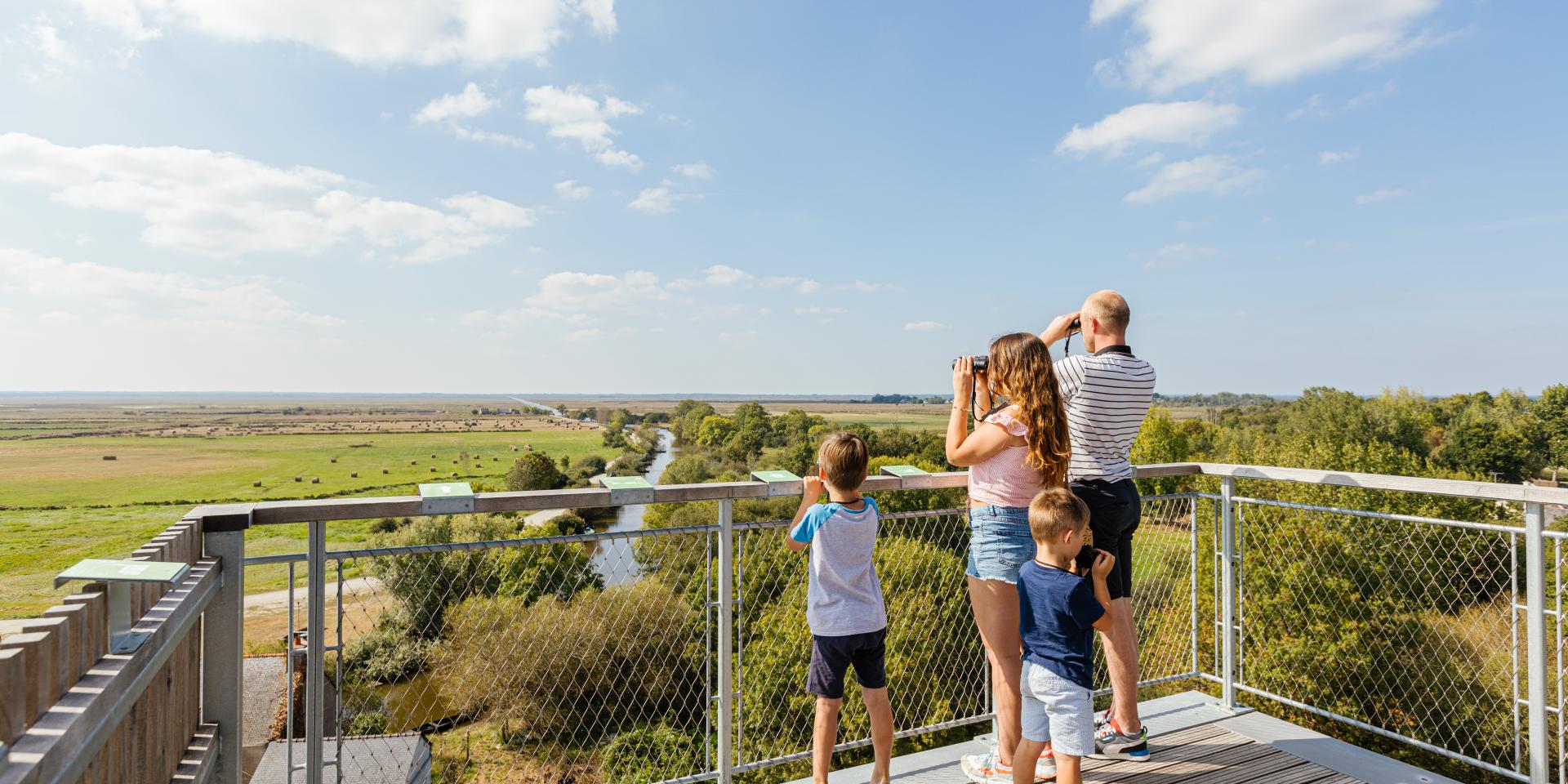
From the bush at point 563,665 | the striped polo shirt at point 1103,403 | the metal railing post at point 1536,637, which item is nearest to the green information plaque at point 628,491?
the striped polo shirt at point 1103,403

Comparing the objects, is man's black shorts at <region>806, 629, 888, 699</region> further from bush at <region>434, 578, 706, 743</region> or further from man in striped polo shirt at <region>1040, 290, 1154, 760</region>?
bush at <region>434, 578, 706, 743</region>

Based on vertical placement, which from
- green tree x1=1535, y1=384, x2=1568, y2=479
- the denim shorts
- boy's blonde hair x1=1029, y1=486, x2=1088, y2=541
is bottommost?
green tree x1=1535, y1=384, x2=1568, y2=479

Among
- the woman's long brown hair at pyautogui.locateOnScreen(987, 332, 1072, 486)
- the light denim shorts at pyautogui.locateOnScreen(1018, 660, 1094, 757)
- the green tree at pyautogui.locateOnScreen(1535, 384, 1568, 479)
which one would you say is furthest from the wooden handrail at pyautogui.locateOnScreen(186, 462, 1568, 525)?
the green tree at pyautogui.locateOnScreen(1535, 384, 1568, 479)

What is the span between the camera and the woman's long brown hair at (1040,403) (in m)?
2.17

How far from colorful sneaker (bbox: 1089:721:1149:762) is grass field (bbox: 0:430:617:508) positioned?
7393 centimetres

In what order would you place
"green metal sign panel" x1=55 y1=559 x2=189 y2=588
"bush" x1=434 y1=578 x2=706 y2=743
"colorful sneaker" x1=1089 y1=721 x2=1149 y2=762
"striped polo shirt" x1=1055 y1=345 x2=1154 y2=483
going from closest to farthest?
"green metal sign panel" x1=55 y1=559 x2=189 y2=588
"striped polo shirt" x1=1055 y1=345 x2=1154 y2=483
"colorful sneaker" x1=1089 y1=721 x2=1149 y2=762
"bush" x1=434 y1=578 x2=706 y2=743

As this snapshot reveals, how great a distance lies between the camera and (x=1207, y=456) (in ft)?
172

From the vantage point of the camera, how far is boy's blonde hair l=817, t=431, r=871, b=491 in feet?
6.89

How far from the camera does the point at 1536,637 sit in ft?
7.93

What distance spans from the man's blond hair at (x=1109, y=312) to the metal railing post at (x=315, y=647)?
7.53 ft

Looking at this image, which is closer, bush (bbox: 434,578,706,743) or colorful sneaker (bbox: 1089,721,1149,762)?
colorful sneaker (bbox: 1089,721,1149,762)

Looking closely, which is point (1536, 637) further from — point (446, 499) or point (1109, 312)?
point (446, 499)

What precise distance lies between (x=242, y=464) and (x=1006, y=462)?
10671 centimetres

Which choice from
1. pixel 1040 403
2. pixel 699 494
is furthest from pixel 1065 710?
pixel 699 494
